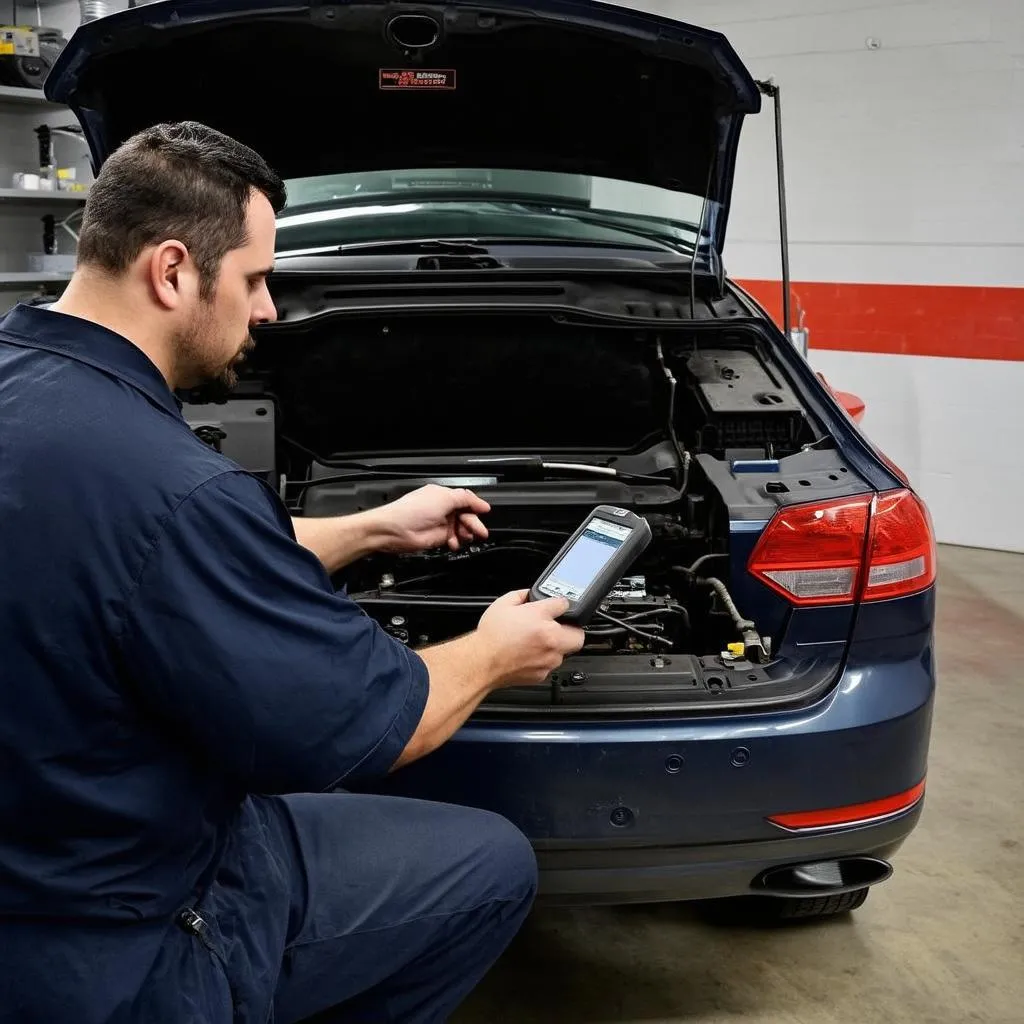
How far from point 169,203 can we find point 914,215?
4.99 m

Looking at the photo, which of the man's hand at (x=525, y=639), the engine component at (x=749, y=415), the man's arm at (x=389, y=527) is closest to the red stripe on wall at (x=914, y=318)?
the engine component at (x=749, y=415)

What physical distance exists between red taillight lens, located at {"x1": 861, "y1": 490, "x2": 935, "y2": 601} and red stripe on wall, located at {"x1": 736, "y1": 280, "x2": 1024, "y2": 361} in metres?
A: 3.44

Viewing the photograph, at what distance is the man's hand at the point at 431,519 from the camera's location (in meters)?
2.06

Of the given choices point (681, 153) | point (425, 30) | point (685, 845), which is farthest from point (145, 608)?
point (681, 153)

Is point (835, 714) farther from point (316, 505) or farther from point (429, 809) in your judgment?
point (316, 505)

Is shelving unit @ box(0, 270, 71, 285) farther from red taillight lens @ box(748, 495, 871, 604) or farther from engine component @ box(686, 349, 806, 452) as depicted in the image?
red taillight lens @ box(748, 495, 871, 604)

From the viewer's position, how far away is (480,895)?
1.70 metres

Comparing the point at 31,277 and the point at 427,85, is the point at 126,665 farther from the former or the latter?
the point at 31,277

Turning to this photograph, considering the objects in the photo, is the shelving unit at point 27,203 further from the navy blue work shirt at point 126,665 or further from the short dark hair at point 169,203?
the navy blue work shirt at point 126,665

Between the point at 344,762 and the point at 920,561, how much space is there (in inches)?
44.5

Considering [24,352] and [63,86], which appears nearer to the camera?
[24,352]

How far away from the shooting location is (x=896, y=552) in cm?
194

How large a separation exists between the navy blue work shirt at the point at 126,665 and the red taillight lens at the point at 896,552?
952mm

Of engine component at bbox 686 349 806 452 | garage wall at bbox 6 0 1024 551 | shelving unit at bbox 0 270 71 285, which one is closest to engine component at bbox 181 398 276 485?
engine component at bbox 686 349 806 452
